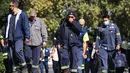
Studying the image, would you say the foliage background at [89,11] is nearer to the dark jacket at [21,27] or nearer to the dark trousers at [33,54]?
the dark trousers at [33,54]

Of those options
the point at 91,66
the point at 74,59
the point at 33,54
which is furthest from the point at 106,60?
the point at 91,66

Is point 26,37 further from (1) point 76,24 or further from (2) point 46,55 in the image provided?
(2) point 46,55

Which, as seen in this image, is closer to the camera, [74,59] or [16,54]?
[16,54]

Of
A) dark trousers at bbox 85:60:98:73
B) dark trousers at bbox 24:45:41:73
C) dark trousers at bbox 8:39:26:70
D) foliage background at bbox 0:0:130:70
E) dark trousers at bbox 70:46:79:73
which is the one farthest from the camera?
foliage background at bbox 0:0:130:70

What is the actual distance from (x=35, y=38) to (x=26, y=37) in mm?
1523

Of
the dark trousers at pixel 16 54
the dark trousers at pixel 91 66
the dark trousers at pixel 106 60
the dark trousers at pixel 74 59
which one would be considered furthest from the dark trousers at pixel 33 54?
the dark trousers at pixel 91 66

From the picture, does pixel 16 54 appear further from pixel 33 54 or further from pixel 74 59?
pixel 74 59

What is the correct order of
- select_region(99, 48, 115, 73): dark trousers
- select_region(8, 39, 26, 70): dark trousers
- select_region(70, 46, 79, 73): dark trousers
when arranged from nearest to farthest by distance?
select_region(8, 39, 26, 70): dark trousers < select_region(70, 46, 79, 73): dark trousers < select_region(99, 48, 115, 73): dark trousers

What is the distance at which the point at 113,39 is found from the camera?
49.4 feet

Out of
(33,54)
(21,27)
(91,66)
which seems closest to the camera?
(21,27)

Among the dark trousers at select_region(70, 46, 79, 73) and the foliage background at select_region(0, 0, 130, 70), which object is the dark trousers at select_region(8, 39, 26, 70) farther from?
the foliage background at select_region(0, 0, 130, 70)

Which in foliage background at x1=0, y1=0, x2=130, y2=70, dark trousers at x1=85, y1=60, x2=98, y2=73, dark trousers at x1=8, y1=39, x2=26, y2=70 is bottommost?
dark trousers at x1=85, y1=60, x2=98, y2=73

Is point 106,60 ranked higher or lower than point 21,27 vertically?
lower

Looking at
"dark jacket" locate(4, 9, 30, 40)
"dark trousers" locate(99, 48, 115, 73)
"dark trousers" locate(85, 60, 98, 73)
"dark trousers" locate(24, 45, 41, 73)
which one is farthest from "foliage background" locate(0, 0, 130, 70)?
"dark jacket" locate(4, 9, 30, 40)
